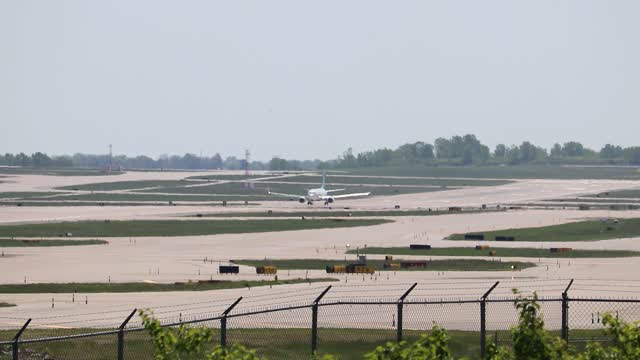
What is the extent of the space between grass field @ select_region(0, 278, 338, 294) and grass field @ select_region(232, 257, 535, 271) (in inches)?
454

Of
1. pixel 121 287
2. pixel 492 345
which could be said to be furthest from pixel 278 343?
pixel 492 345

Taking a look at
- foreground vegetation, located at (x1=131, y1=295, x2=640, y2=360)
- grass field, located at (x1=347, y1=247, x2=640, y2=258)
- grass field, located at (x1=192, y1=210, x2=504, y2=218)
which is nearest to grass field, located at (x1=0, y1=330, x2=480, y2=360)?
foreground vegetation, located at (x1=131, y1=295, x2=640, y2=360)

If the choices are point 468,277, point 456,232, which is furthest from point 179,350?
point 456,232

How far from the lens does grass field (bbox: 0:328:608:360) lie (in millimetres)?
Result: 40188

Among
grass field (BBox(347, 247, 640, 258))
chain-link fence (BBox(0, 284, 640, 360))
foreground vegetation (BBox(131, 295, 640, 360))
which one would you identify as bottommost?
grass field (BBox(347, 247, 640, 258))

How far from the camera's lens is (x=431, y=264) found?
81125 millimetres

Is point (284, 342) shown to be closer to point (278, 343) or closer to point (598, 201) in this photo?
point (278, 343)

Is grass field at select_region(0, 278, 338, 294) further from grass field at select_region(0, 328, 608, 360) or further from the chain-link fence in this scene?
grass field at select_region(0, 328, 608, 360)

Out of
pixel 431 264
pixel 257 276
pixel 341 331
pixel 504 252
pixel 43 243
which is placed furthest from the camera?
pixel 43 243

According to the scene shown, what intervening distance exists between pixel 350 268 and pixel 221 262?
12.4 metres

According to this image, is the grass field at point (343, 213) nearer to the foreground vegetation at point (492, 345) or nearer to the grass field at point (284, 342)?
the grass field at point (284, 342)

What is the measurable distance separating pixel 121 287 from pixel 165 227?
59763 millimetres

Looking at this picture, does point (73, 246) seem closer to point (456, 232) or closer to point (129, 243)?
point (129, 243)

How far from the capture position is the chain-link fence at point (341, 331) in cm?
4034
